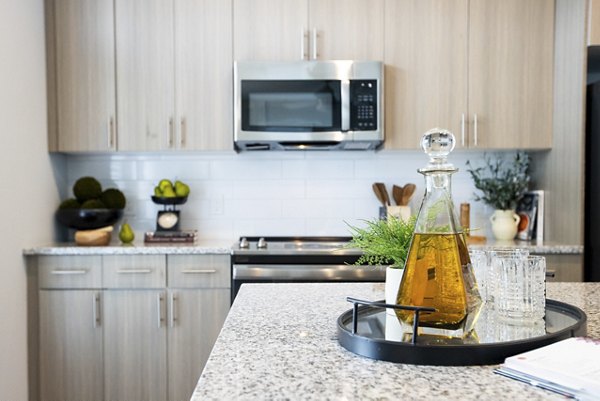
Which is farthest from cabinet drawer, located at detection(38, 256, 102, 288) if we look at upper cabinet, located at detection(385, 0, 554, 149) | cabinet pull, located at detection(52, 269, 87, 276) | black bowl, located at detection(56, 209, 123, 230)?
upper cabinet, located at detection(385, 0, 554, 149)

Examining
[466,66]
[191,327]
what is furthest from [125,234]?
[466,66]

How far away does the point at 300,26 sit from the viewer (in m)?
3.00

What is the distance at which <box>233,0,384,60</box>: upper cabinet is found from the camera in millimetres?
2990

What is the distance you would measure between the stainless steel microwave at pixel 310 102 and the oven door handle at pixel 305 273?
70 cm

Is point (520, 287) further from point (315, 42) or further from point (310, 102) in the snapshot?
point (315, 42)

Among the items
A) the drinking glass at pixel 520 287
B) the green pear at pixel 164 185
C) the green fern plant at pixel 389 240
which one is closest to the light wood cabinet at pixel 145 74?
the green pear at pixel 164 185

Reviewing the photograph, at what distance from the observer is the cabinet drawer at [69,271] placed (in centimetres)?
275

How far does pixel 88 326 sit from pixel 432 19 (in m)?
2.50

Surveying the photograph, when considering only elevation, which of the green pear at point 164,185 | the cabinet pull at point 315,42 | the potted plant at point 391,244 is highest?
the cabinet pull at point 315,42

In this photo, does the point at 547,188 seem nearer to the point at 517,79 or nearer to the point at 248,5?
the point at 517,79

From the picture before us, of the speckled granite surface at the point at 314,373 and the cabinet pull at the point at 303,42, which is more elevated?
the cabinet pull at the point at 303,42

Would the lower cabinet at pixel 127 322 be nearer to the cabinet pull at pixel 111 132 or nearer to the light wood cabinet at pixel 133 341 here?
Answer: the light wood cabinet at pixel 133 341

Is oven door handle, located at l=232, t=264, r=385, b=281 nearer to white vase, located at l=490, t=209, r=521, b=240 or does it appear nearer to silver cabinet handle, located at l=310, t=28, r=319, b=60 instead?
white vase, located at l=490, t=209, r=521, b=240

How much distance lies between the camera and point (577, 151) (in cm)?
280
